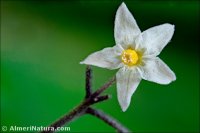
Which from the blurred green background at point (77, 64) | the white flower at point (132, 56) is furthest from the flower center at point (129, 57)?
the blurred green background at point (77, 64)

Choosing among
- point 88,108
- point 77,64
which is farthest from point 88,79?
point 77,64

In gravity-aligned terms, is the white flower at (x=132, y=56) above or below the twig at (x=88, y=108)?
above

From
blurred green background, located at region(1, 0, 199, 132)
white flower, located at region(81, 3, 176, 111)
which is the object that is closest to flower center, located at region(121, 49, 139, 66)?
white flower, located at region(81, 3, 176, 111)

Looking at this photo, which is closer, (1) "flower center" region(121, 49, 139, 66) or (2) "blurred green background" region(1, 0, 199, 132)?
(1) "flower center" region(121, 49, 139, 66)

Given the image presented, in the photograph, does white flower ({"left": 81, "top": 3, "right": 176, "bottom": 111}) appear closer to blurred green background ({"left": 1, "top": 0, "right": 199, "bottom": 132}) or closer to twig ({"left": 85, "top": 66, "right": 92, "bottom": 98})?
twig ({"left": 85, "top": 66, "right": 92, "bottom": 98})

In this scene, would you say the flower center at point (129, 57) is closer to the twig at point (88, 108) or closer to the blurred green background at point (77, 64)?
the twig at point (88, 108)

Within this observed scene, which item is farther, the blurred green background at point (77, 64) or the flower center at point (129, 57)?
the blurred green background at point (77, 64)

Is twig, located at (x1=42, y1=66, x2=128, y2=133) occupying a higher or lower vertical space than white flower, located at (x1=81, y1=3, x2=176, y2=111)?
lower

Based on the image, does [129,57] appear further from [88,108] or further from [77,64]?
[77,64]

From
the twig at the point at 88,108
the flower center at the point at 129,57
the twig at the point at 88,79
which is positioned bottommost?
the twig at the point at 88,108
